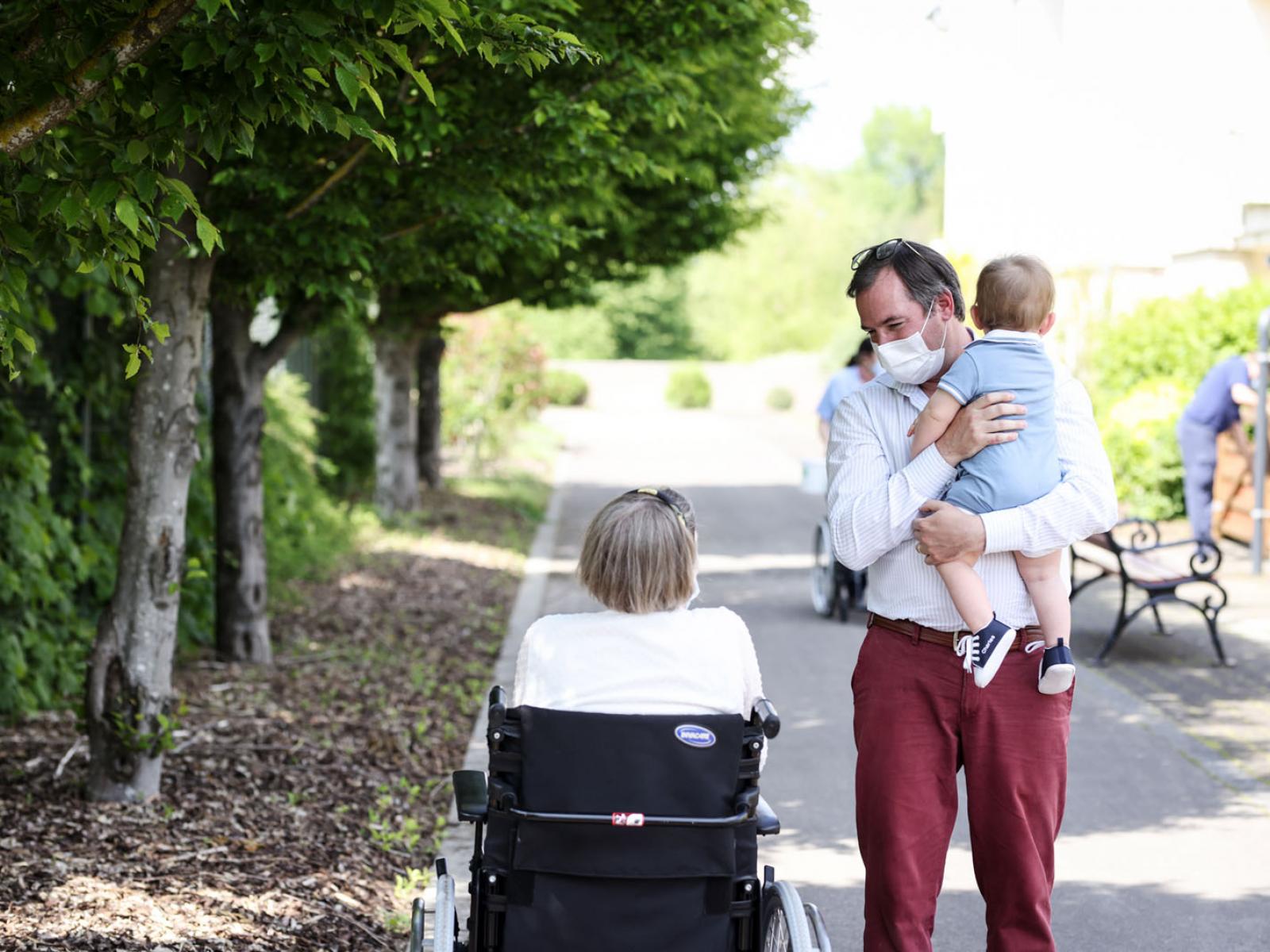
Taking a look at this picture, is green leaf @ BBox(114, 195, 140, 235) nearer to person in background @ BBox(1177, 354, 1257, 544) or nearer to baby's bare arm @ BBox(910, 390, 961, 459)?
baby's bare arm @ BBox(910, 390, 961, 459)

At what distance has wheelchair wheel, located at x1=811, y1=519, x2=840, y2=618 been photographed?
10031 mm

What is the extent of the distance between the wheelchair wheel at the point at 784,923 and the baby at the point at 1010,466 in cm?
61

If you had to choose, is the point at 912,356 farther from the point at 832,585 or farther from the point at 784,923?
the point at 832,585

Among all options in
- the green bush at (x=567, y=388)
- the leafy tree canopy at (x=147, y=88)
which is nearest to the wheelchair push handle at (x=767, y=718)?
the leafy tree canopy at (x=147, y=88)

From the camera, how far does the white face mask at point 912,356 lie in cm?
309

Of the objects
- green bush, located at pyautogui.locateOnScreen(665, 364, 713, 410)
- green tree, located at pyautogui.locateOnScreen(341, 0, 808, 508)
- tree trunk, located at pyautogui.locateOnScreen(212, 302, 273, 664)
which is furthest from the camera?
green bush, located at pyautogui.locateOnScreen(665, 364, 713, 410)

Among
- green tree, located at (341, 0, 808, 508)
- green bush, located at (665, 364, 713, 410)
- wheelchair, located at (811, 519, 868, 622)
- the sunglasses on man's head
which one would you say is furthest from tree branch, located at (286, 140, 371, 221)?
green bush, located at (665, 364, 713, 410)

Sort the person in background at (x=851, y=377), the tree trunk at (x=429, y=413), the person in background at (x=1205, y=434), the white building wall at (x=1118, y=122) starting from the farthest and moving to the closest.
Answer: the tree trunk at (x=429, y=413)
the white building wall at (x=1118, y=122)
the person in background at (x=1205, y=434)
the person in background at (x=851, y=377)

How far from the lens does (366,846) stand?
519cm

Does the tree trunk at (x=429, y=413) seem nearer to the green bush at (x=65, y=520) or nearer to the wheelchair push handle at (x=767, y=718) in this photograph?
the green bush at (x=65, y=520)

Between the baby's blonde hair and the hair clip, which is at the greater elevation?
the baby's blonde hair

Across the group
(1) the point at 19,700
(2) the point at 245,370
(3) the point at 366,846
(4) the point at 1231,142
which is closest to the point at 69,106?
(3) the point at 366,846

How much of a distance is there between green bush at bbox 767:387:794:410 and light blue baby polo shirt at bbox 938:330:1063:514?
156 ft

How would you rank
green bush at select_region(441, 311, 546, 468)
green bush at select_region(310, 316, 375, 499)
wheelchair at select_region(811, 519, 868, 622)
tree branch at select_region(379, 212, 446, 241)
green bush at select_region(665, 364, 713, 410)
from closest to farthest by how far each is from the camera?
1. tree branch at select_region(379, 212, 446, 241)
2. wheelchair at select_region(811, 519, 868, 622)
3. green bush at select_region(310, 316, 375, 499)
4. green bush at select_region(441, 311, 546, 468)
5. green bush at select_region(665, 364, 713, 410)
